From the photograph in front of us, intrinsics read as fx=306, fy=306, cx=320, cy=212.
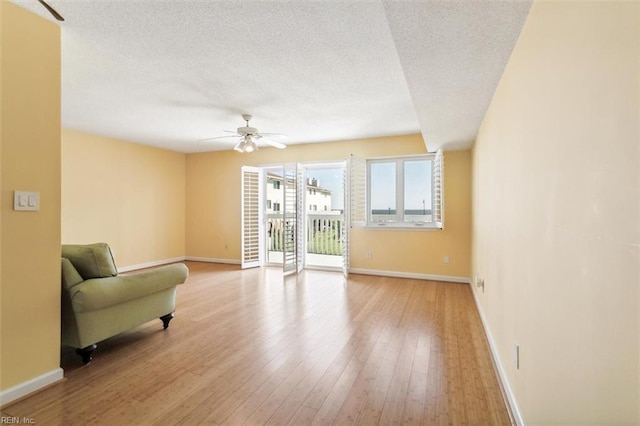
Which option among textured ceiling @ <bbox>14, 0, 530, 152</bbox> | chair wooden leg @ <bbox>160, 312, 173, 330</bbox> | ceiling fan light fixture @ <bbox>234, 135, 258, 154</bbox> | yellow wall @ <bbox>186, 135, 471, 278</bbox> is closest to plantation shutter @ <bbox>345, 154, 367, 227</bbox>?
yellow wall @ <bbox>186, 135, 471, 278</bbox>

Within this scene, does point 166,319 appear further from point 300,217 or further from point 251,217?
point 251,217

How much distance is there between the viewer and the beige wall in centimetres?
71

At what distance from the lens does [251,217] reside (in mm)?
6160

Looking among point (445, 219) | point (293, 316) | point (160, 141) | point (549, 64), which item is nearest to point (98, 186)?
point (160, 141)

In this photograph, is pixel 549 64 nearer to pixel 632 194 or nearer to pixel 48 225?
pixel 632 194

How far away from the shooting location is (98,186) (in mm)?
5230

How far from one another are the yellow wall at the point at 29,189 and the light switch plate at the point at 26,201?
25 millimetres

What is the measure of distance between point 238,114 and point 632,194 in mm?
3935

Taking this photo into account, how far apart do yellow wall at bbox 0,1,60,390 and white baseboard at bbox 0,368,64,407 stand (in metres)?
0.03

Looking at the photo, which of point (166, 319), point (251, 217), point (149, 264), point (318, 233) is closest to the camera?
point (166, 319)

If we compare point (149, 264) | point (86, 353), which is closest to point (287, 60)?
point (86, 353)

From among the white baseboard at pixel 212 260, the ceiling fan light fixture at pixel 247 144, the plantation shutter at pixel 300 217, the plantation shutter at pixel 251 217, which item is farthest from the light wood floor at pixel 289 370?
the white baseboard at pixel 212 260

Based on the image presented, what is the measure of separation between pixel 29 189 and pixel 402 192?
464cm

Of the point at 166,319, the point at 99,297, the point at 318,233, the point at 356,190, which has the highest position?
the point at 356,190
